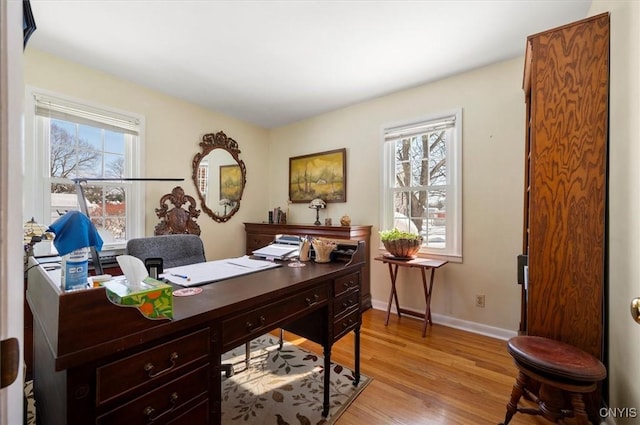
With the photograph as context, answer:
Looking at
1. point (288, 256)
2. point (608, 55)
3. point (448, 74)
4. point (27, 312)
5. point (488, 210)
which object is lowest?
point (27, 312)

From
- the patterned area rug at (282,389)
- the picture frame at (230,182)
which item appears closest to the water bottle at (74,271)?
the patterned area rug at (282,389)

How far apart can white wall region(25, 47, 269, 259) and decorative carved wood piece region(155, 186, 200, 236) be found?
74 mm

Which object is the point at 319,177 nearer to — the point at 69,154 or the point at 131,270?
the point at 69,154

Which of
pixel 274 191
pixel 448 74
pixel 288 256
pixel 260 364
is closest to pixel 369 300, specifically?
pixel 260 364

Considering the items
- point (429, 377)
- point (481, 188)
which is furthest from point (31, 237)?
point (481, 188)

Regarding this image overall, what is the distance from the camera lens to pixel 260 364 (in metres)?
2.18

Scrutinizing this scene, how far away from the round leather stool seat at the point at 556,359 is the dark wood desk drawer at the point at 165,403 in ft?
4.98

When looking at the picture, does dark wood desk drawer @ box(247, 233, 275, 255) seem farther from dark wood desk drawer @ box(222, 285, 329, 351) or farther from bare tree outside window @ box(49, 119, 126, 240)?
dark wood desk drawer @ box(222, 285, 329, 351)

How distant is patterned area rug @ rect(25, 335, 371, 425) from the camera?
1609mm

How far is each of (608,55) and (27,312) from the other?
382 cm

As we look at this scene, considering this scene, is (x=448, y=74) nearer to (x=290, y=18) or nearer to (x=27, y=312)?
(x=290, y=18)

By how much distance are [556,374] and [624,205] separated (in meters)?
0.86

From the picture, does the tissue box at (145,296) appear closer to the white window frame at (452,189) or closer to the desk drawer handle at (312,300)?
the desk drawer handle at (312,300)

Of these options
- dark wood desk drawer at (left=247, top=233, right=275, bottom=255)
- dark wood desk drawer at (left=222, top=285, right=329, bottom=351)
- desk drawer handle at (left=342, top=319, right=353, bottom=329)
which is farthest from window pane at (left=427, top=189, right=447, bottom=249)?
dark wood desk drawer at (left=247, top=233, right=275, bottom=255)
